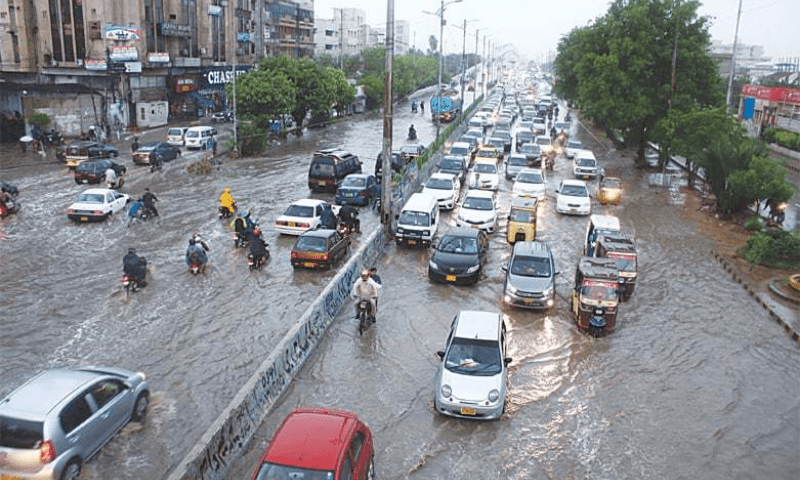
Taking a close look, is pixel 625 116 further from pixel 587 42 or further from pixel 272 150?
pixel 272 150

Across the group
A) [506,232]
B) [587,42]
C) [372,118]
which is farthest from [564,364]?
[372,118]

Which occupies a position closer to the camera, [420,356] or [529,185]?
[420,356]

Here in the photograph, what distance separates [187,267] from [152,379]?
26.8 ft

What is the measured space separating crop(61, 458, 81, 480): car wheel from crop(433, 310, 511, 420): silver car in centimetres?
641

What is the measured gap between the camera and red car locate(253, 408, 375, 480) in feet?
29.9

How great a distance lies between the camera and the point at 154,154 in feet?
→ 132

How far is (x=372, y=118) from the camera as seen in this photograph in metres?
79.2

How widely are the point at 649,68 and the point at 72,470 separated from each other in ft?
143

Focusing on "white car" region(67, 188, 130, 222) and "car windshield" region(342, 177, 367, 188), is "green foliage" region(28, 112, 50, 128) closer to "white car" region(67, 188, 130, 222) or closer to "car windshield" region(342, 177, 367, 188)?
"white car" region(67, 188, 130, 222)

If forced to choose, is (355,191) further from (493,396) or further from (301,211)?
(493,396)

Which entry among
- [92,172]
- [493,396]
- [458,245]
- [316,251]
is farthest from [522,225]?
[92,172]

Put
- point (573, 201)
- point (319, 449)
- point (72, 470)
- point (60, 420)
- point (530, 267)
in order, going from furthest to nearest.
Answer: point (573, 201), point (530, 267), point (72, 470), point (60, 420), point (319, 449)

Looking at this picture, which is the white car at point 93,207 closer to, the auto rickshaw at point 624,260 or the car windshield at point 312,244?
the car windshield at point 312,244

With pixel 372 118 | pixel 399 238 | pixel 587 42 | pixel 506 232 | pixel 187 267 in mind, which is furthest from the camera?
pixel 372 118
